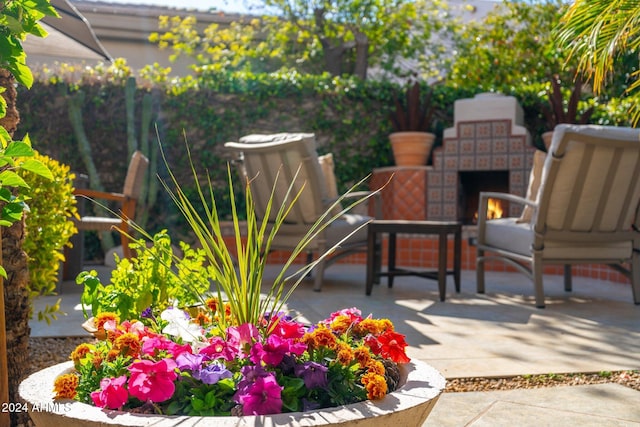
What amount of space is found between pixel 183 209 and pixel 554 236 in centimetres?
318

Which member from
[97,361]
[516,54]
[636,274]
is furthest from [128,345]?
[516,54]

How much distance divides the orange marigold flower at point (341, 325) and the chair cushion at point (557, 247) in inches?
114

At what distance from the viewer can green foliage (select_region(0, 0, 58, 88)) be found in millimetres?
1294

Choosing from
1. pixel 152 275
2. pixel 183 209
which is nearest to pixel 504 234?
pixel 152 275

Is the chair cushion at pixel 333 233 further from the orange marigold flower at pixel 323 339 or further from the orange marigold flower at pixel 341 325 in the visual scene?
the orange marigold flower at pixel 323 339

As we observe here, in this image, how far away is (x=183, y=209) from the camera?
4.87ft

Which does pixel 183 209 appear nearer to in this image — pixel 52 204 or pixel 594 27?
pixel 52 204

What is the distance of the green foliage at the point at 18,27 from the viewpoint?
1.29 meters

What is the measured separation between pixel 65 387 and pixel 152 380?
6.1 inches

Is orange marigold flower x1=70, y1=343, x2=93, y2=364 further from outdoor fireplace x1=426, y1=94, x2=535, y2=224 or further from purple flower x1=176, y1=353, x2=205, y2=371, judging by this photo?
outdoor fireplace x1=426, y1=94, x2=535, y2=224

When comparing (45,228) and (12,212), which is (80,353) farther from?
(45,228)

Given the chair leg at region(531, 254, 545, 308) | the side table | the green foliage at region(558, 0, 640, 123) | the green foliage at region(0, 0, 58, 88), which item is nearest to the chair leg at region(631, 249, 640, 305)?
the chair leg at region(531, 254, 545, 308)

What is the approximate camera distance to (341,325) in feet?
5.20

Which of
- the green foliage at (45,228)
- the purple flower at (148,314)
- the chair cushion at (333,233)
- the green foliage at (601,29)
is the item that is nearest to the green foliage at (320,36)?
the chair cushion at (333,233)
